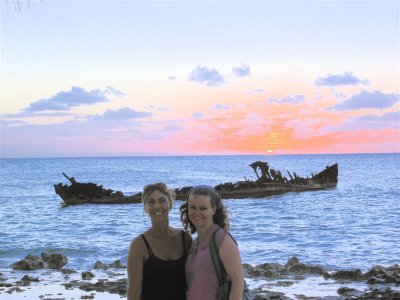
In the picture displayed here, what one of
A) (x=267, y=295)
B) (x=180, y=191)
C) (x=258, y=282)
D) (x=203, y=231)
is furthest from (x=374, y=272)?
(x=180, y=191)

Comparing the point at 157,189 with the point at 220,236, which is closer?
the point at 220,236

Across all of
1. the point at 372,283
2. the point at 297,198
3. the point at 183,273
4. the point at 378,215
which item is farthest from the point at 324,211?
the point at 183,273

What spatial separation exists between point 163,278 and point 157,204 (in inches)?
21.4

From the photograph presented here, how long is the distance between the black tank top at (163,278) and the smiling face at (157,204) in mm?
192

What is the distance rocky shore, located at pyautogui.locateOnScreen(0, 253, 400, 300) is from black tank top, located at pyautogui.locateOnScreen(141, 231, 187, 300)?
21.1 feet

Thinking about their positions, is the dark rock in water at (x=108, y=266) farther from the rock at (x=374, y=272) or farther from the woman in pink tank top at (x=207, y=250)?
the woman in pink tank top at (x=207, y=250)

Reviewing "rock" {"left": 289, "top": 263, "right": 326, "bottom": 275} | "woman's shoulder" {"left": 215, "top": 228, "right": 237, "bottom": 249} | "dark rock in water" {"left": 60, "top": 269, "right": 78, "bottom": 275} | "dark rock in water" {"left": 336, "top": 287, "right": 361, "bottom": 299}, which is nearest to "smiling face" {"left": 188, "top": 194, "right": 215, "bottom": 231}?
"woman's shoulder" {"left": 215, "top": 228, "right": 237, "bottom": 249}

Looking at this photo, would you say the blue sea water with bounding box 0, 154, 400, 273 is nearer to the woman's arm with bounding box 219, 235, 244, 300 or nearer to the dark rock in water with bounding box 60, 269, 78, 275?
the dark rock in water with bounding box 60, 269, 78, 275

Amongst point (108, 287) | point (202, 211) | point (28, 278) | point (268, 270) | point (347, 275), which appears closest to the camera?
point (202, 211)

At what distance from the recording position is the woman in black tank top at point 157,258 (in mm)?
3977

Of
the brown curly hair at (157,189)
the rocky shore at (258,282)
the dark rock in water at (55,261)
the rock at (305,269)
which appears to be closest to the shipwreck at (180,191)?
the dark rock in water at (55,261)

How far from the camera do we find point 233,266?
3609mm

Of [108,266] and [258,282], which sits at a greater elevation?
[258,282]

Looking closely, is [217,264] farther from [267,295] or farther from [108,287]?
[108,287]
